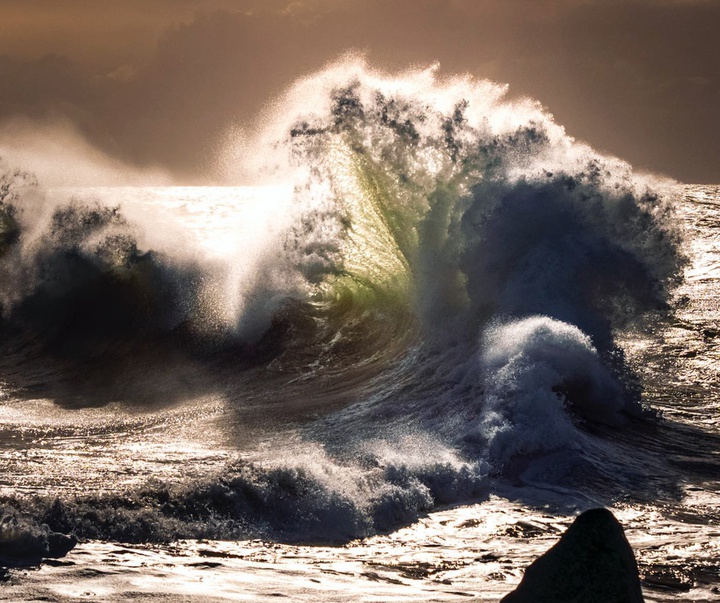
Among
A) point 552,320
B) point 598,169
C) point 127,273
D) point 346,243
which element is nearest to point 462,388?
point 552,320

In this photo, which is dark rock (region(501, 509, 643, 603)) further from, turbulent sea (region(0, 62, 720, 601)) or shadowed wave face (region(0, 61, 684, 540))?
shadowed wave face (region(0, 61, 684, 540))

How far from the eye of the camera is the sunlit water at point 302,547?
6.18 m

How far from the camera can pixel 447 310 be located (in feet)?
47.4

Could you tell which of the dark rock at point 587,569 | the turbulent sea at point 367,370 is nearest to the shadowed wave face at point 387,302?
the turbulent sea at point 367,370

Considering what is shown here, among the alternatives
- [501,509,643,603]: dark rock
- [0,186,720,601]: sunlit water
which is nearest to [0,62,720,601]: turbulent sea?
[0,186,720,601]: sunlit water

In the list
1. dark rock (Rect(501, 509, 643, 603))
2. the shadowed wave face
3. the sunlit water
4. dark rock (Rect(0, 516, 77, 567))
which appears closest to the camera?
dark rock (Rect(501, 509, 643, 603))

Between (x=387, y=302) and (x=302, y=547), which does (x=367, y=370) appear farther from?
(x=302, y=547)

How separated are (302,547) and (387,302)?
29.5 feet

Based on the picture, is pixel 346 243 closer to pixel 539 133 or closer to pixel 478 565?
pixel 539 133

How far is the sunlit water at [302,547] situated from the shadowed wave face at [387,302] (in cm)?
47

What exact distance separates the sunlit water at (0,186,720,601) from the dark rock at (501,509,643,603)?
4.68 ft

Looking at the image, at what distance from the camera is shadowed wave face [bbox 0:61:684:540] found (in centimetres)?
879

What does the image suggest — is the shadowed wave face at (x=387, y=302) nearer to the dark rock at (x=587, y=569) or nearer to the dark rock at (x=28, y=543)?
the dark rock at (x=28, y=543)

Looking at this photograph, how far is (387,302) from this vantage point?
15.8 metres
